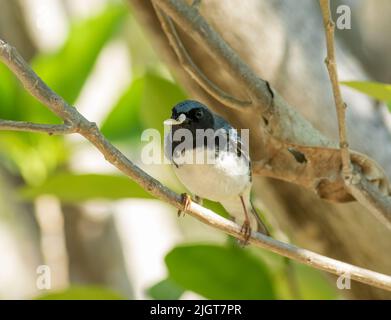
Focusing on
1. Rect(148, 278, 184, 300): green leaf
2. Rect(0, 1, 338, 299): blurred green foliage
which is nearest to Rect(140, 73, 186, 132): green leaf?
Rect(0, 1, 338, 299): blurred green foliage

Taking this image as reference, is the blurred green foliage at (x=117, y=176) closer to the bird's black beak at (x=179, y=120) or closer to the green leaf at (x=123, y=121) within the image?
the green leaf at (x=123, y=121)

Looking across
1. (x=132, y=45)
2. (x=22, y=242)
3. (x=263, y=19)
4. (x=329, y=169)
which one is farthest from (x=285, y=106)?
(x=132, y=45)

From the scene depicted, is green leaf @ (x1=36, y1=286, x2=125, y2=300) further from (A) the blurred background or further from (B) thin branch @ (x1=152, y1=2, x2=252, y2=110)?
(B) thin branch @ (x1=152, y1=2, x2=252, y2=110)

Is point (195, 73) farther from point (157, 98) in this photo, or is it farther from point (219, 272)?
point (219, 272)

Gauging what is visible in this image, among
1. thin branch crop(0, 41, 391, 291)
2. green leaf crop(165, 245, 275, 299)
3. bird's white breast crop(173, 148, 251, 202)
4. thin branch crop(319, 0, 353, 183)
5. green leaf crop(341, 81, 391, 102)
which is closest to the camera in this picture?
thin branch crop(0, 41, 391, 291)

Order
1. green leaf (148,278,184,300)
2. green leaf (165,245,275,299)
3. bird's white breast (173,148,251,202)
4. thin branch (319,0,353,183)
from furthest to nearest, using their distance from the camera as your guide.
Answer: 1. green leaf (148,278,184,300)
2. green leaf (165,245,275,299)
3. bird's white breast (173,148,251,202)
4. thin branch (319,0,353,183)

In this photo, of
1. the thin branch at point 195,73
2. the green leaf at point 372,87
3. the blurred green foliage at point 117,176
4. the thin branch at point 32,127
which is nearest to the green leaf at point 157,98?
the blurred green foliage at point 117,176
